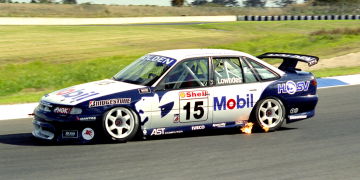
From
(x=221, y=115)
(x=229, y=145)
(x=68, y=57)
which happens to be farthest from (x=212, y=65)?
(x=68, y=57)

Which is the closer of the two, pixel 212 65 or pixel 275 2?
pixel 212 65

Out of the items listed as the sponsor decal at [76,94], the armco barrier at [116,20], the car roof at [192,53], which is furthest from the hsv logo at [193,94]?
the armco barrier at [116,20]

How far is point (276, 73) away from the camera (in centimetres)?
980

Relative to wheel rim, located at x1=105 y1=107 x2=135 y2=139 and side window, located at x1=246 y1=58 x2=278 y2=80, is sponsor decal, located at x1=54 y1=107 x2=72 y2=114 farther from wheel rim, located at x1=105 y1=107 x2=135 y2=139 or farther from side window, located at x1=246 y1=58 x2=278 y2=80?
side window, located at x1=246 y1=58 x2=278 y2=80

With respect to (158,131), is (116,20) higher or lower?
lower

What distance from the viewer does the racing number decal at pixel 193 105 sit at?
892 centimetres

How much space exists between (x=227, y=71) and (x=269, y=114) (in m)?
0.99

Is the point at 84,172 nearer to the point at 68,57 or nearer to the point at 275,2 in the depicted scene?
the point at 68,57

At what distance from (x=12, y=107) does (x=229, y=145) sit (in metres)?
5.48

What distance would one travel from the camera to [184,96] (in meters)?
8.93

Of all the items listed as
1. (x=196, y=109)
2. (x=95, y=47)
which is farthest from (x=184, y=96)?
(x=95, y=47)

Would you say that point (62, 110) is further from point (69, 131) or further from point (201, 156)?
point (201, 156)

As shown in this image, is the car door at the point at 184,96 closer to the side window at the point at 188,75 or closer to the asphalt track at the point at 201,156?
the side window at the point at 188,75

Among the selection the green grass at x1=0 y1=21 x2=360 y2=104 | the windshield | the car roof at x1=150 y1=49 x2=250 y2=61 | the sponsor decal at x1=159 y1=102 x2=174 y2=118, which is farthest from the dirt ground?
the sponsor decal at x1=159 y1=102 x2=174 y2=118
